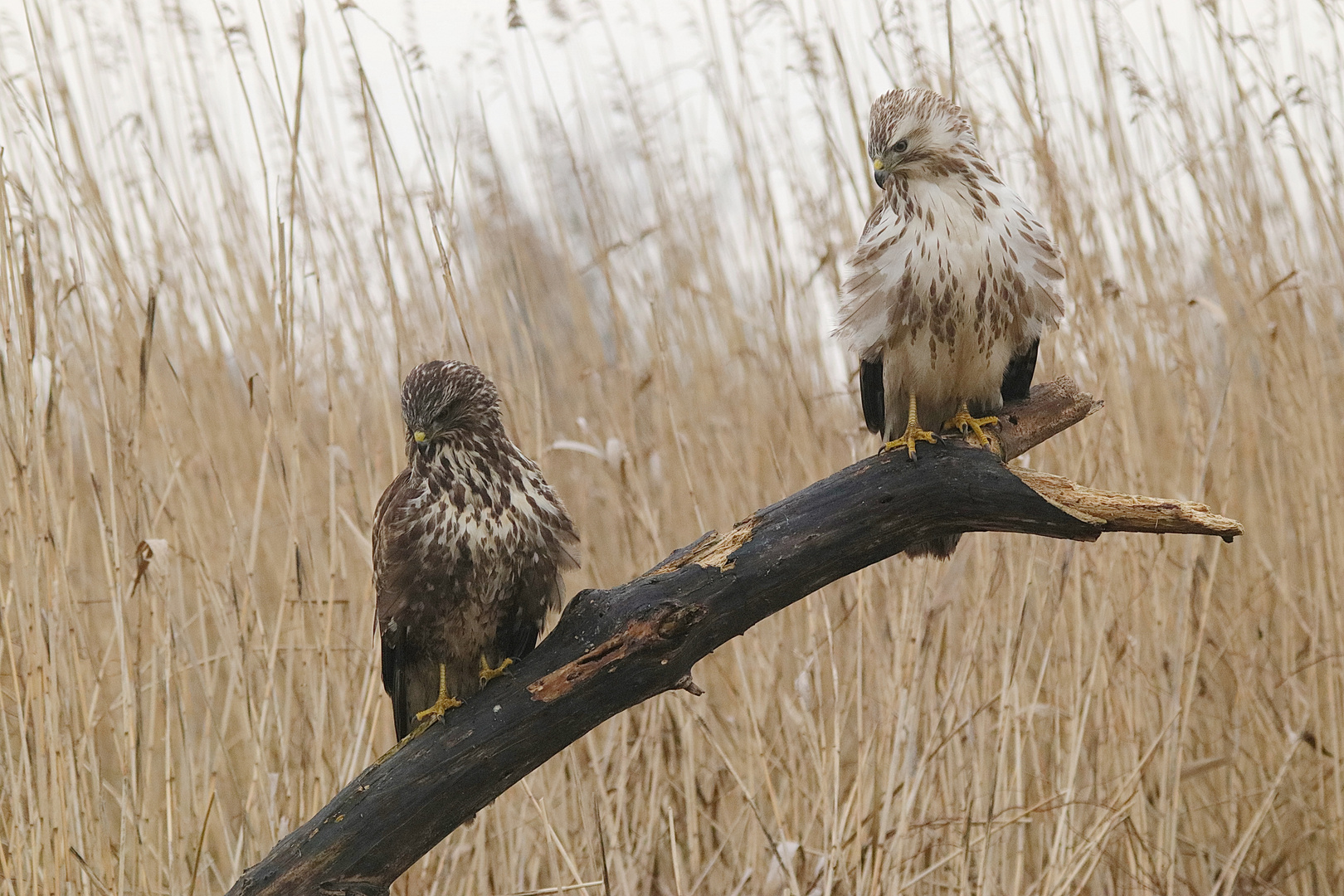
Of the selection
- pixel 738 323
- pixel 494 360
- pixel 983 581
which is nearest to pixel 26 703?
pixel 494 360

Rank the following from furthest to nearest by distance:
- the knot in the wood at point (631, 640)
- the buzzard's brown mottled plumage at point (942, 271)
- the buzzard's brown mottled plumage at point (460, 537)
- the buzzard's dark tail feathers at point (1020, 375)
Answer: the buzzard's dark tail feathers at point (1020, 375) < the buzzard's brown mottled plumage at point (942, 271) < the buzzard's brown mottled plumage at point (460, 537) < the knot in the wood at point (631, 640)

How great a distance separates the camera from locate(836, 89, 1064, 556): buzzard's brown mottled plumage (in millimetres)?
2146

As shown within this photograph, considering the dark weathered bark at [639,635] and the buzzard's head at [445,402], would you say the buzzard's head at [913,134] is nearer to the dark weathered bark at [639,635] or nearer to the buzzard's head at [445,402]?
the dark weathered bark at [639,635]

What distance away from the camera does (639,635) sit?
1738 millimetres

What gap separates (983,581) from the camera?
2402 millimetres

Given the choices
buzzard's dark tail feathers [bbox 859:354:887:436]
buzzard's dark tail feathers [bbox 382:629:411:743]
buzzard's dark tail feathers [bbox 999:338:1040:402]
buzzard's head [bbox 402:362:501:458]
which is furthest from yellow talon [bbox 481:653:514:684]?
buzzard's dark tail feathers [bbox 999:338:1040:402]

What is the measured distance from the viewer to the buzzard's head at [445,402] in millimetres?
2057

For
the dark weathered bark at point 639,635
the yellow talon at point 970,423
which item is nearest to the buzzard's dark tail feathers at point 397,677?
the dark weathered bark at point 639,635

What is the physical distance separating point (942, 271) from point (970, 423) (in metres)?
0.28

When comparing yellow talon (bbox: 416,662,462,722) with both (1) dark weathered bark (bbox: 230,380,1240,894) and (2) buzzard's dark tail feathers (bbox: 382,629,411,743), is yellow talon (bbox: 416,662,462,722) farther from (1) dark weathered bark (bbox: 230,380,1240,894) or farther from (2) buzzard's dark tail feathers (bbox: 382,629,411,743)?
(2) buzzard's dark tail feathers (bbox: 382,629,411,743)

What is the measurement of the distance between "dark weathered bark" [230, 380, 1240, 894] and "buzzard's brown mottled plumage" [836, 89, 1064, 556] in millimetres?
320

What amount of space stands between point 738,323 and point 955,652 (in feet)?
3.80

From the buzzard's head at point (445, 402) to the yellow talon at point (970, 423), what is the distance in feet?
2.76

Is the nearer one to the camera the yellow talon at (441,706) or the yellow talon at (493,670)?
the yellow talon at (441,706)
